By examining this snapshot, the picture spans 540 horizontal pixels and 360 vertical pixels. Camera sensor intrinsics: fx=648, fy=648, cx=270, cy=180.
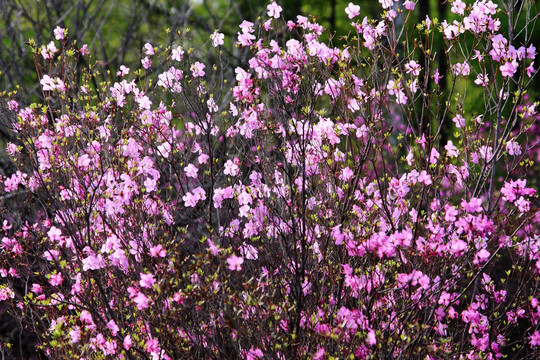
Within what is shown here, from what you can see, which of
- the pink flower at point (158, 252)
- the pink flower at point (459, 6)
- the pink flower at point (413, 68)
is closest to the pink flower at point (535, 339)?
the pink flower at point (413, 68)

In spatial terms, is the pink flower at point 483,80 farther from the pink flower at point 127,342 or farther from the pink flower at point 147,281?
the pink flower at point 127,342

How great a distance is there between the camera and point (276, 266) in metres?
4.01

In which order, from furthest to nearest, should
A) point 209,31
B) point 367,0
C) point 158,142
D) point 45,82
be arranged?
point 367,0 → point 209,31 → point 158,142 → point 45,82

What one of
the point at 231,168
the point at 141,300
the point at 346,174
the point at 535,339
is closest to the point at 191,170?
the point at 231,168

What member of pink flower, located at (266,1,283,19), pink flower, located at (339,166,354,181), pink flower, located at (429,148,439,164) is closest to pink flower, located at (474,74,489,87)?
pink flower, located at (429,148,439,164)

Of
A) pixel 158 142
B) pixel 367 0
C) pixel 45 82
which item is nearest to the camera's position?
pixel 45 82

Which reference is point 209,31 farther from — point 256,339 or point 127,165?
point 256,339

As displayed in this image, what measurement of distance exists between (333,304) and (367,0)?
13590 millimetres

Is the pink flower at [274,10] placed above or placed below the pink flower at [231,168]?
above

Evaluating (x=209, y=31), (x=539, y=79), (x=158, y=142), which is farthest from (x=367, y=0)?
(x=158, y=142)

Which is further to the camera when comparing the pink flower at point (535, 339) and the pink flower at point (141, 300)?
the pink flower at point (535, 339)

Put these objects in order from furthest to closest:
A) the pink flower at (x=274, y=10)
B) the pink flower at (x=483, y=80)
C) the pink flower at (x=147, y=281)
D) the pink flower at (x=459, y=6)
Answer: the pink flower at (x=274, y=10), the pink flower at (x=483, y=80), the pink flower at (x=459, y=6), the pink flower at (x=147, y=281)

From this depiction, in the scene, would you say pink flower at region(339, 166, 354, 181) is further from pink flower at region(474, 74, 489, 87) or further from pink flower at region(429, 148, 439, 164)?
pink flower at region(474, 74, 489, 87)

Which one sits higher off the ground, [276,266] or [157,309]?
[276,266]
